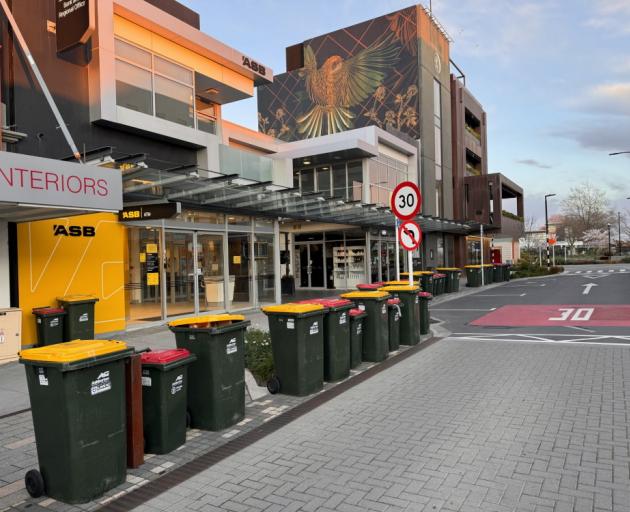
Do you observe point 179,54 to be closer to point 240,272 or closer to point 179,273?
point 179,273

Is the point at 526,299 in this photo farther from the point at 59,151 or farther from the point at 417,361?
the point at 59,151

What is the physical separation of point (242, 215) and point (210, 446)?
35.4 feet

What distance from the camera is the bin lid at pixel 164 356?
4434 mm

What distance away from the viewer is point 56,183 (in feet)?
23.0

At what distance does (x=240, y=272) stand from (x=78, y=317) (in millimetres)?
6176

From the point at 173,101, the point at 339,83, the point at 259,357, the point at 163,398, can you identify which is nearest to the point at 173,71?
the point at 173,101

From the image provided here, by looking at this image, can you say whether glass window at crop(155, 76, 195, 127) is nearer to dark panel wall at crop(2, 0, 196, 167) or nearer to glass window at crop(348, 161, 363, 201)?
dark panel wall at crop(2, 0, 196, 167)

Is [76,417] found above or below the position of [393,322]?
above

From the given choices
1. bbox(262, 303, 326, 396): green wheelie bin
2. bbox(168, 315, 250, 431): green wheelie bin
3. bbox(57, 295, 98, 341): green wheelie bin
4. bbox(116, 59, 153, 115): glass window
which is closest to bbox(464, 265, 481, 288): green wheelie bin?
bbox(116, 59, 153, 115): glass window

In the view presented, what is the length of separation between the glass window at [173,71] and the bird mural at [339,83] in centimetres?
2107

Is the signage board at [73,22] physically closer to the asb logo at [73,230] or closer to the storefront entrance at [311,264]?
the asb logo at [73,230]

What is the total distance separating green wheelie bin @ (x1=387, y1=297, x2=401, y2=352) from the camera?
8930 millimetres

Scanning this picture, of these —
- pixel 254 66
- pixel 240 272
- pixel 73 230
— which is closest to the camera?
pixel 73 230


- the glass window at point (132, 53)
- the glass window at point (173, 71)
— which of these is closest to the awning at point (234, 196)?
the glass window at point (173, 71)
